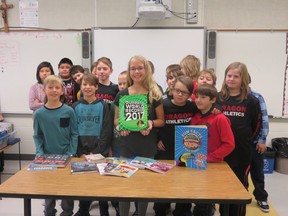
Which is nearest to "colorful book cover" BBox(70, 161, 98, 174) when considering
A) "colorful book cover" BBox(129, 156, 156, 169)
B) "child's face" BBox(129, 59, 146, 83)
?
"colorful book cover" BBox(129, 156, 156, 169)

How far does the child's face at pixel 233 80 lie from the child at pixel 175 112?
377 millimetres

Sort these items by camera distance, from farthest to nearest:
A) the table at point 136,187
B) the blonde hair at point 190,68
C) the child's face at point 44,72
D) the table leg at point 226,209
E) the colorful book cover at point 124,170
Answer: the child's face at point 44,72
the blonde hair at point 190,68
the colorful book cover at point 124,170
the table leg at point 226,209
the table at point 136,187

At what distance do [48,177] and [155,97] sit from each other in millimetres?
894

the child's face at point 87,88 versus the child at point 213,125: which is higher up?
the child's face at point 87,88

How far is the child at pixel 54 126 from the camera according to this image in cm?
224

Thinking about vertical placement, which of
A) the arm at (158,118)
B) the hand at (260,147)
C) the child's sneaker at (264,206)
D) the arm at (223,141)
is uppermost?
the arm at (158,118)

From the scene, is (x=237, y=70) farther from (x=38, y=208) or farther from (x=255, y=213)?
(x=38, y=208)

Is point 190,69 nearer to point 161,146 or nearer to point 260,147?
point 161,146

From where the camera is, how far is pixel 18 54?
167 inches

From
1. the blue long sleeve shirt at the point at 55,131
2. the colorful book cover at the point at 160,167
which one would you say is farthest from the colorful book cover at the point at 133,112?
the blue long sleeve shirt at the point at 55,131

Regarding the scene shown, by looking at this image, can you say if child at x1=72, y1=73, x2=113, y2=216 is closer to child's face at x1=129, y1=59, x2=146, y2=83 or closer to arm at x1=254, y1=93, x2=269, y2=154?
child's face at x1=129, y1=59, x2=146, y2=83

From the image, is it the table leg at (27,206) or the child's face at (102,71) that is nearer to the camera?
the table leg at (27,206)

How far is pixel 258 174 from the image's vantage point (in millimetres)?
Result: 2896

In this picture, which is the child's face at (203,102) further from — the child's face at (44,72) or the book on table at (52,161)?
the child's face at (44,72)
